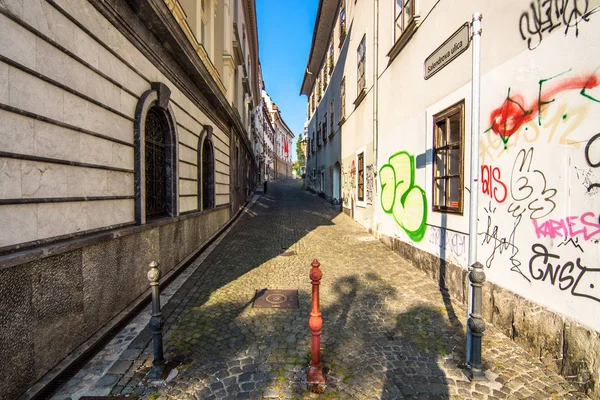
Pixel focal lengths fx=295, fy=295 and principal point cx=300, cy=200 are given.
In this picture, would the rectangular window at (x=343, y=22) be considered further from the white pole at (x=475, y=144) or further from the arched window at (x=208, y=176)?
the white pole at (x=475, y=144)

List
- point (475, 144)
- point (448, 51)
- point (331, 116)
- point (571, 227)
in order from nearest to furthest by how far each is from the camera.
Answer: point (571, 227)
point (475, 144)
point (448, 51)
point (331, 116)

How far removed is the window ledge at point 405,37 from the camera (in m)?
6.12

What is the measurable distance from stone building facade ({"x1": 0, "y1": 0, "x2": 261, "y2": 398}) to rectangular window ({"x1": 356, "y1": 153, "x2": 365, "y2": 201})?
22.2 feet

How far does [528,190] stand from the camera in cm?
340

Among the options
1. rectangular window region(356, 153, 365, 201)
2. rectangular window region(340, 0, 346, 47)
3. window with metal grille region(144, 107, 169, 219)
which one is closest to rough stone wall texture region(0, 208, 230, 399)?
window with metal grille region(144, 107, 169, 219)

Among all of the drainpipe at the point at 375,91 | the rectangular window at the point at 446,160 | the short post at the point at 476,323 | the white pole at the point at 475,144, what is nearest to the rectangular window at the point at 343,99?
the drainpipe at the point at 375,91

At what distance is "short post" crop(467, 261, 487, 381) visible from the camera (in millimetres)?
2852

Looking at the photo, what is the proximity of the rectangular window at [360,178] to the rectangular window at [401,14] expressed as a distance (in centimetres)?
424

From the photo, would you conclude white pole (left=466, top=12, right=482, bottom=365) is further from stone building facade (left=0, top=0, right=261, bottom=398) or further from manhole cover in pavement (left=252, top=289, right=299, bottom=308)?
stone building facade (left=0, top=0, right=261, bottom=398)

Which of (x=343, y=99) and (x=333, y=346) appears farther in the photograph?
(x=343, y=99)

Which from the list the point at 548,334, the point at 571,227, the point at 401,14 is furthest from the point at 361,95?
the point at 548,334

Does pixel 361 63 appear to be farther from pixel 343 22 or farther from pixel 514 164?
pixel 514 164

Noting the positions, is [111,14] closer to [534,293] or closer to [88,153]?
[88,153]

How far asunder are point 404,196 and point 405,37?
3.60m
